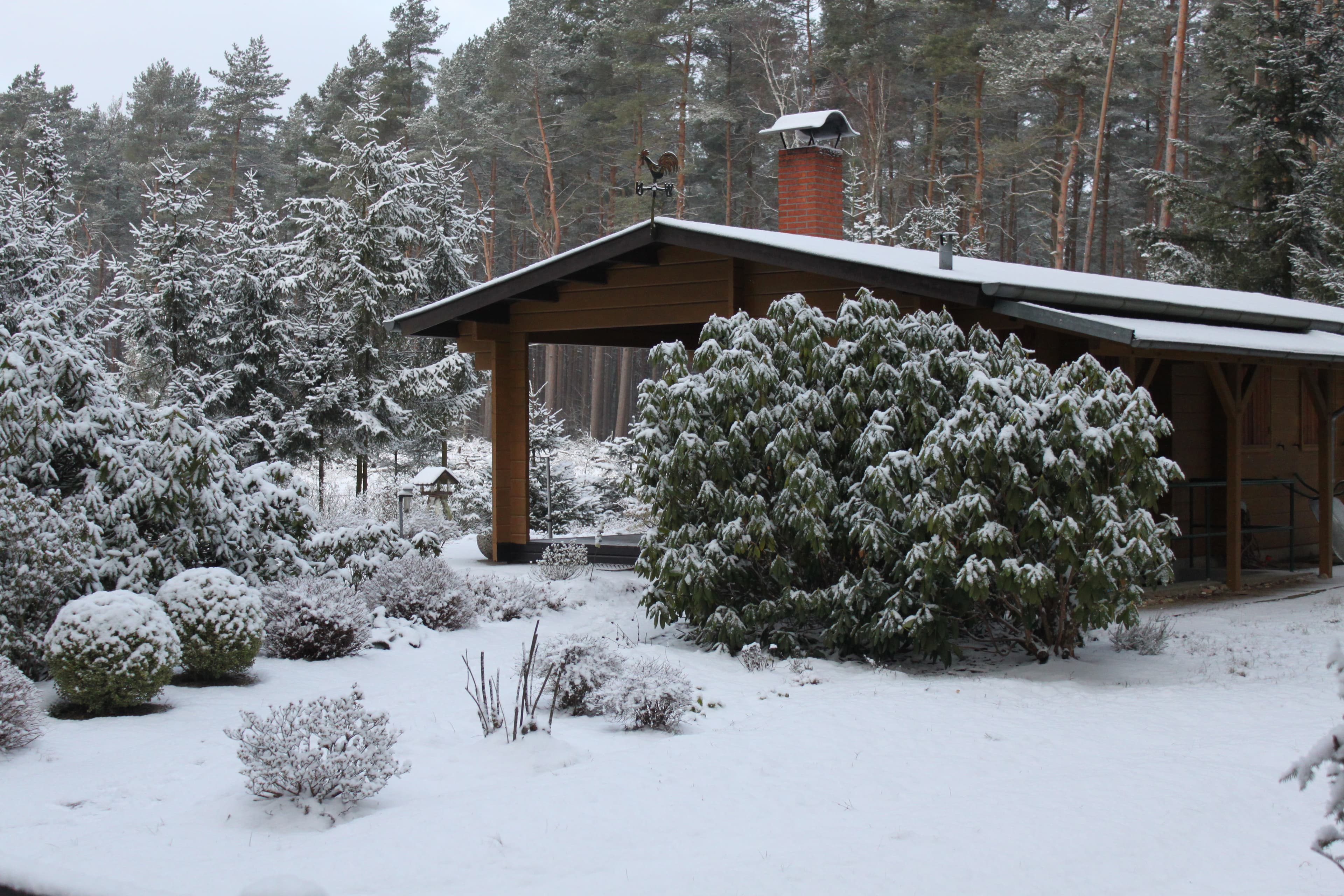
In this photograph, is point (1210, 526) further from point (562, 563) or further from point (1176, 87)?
point (1176, 87)

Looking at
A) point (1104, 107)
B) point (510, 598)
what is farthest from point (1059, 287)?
point (1104, 107)

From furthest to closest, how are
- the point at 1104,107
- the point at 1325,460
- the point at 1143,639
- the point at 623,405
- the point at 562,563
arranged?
the point at 623,405 → the point at 1104,107 → the point at 1325,460 → the point at 562,563 → the point at 1143,639

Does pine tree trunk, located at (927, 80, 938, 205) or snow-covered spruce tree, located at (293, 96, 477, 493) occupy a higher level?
pine tree trunk, located at (927, 80, 938, 205)

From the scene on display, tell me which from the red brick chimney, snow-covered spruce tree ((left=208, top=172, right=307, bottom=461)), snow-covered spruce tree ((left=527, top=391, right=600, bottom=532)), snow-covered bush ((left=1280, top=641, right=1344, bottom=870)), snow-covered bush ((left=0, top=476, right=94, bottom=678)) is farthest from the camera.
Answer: snow-covered spruce tree ((left=208, top=172, right=307, bottom=461))

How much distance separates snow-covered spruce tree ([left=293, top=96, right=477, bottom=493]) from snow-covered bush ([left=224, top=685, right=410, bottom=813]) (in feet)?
51.9

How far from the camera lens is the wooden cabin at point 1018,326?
9516mm

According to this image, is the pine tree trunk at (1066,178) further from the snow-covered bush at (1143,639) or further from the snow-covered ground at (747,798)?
the snow-covered ground at (747,798)

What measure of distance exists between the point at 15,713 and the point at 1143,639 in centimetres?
717

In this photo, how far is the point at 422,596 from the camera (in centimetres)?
877

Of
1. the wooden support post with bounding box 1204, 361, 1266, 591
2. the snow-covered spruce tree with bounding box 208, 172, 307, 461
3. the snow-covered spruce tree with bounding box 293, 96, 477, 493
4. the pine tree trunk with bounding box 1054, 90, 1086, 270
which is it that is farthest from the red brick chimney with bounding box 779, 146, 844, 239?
the pine tree trunk with bounding box 1054, 90, 1086, 270

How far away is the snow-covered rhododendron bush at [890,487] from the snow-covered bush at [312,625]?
7.25 feet

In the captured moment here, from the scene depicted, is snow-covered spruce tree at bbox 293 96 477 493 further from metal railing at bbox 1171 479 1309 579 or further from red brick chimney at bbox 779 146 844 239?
metal railing at bbox 1171 479 1309 579

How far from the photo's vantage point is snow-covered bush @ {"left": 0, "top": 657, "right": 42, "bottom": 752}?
199 inches

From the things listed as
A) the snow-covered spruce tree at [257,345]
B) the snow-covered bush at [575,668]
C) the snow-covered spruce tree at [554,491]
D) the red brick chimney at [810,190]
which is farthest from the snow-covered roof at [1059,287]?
the snow-covered spruce tree at [257,345]
